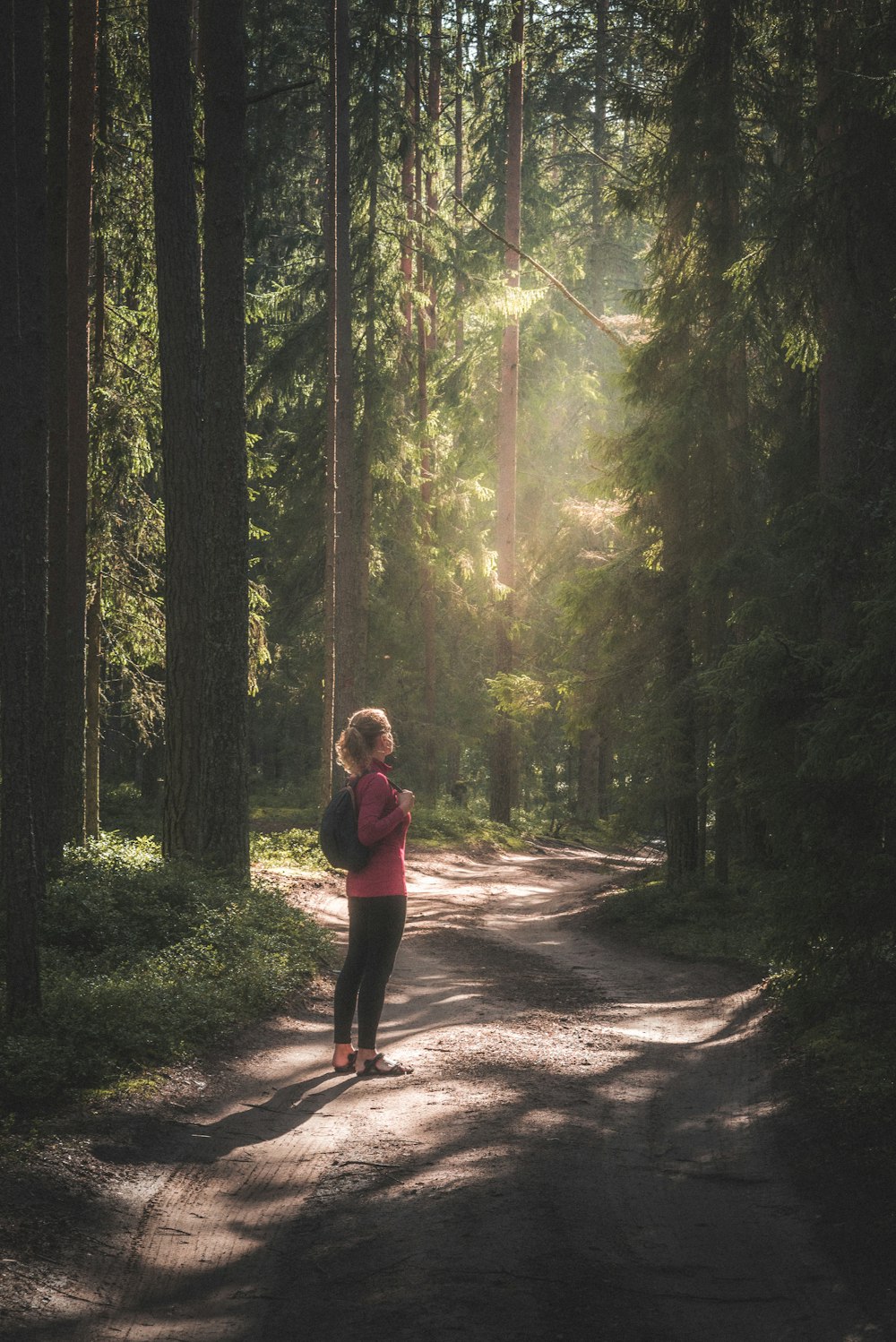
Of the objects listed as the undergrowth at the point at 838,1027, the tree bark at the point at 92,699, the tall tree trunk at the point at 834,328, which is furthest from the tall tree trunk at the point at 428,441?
the undergrowth at the point at 838,1027

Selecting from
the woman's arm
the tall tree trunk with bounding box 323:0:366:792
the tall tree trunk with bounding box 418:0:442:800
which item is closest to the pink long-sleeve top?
the woman's arm

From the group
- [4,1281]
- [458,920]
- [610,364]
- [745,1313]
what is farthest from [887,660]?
[610,364]

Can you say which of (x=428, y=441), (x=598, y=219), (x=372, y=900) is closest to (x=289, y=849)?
(x=372, y=900)

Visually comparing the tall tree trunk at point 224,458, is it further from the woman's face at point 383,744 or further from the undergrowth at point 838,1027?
the undergrowth at point 838,1027

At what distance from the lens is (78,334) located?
41.6 feet

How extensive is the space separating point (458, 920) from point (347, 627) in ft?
33.3

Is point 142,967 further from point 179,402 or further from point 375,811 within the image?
point 179,402

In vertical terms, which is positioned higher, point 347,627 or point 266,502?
point 266,502

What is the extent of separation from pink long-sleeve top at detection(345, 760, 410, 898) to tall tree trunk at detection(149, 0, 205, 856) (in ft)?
18.8

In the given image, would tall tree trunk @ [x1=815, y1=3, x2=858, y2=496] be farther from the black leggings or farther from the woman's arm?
the black leggings

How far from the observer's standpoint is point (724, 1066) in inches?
275

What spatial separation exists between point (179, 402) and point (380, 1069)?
7.96 m

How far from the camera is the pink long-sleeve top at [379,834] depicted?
21.1 feet

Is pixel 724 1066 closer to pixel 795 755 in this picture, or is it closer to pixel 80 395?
pixel 795 755
